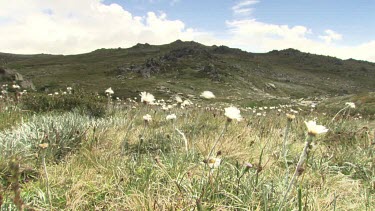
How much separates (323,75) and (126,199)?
12437cm

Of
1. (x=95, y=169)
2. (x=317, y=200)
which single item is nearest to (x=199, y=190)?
(x=317, y=200)

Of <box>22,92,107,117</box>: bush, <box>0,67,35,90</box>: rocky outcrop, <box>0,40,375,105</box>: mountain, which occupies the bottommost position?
<box>0,40,375,105</box>: mountain

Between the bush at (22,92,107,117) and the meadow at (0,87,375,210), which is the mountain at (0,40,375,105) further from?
the meadow at (0,87,375,210)

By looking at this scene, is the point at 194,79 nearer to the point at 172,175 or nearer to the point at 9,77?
the point at 9,77

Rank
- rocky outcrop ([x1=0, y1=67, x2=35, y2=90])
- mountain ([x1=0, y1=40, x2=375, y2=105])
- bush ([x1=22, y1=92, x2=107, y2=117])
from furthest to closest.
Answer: mountain ([x1=0, y1=40, x2=375, y2=105]), rocky outcrop ([x1=0, y1=67, x2=35, y2=90]), bush ([x1=22, y1=92, x2=107, y2=117])

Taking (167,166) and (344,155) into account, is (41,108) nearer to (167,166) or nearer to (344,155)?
(167,166)

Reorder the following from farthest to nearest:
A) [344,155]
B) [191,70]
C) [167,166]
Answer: [191,70] < [344,155] < [167,166]

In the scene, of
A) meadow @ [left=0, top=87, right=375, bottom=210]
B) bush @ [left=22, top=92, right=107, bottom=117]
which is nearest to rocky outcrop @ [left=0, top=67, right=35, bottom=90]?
bush @ [left=22, top=92, right=107, bottom=117]

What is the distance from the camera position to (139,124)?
9.17 meters

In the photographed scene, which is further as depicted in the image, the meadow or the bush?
the bush

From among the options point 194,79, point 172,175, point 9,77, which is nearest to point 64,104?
point 172,175

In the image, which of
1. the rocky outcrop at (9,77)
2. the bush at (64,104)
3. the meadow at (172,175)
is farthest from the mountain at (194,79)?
the meadow at (172,175)

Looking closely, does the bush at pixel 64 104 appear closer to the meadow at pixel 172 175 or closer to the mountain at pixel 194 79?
the meadow at pixel 172 175

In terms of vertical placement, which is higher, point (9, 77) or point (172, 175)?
point (172, 175)
